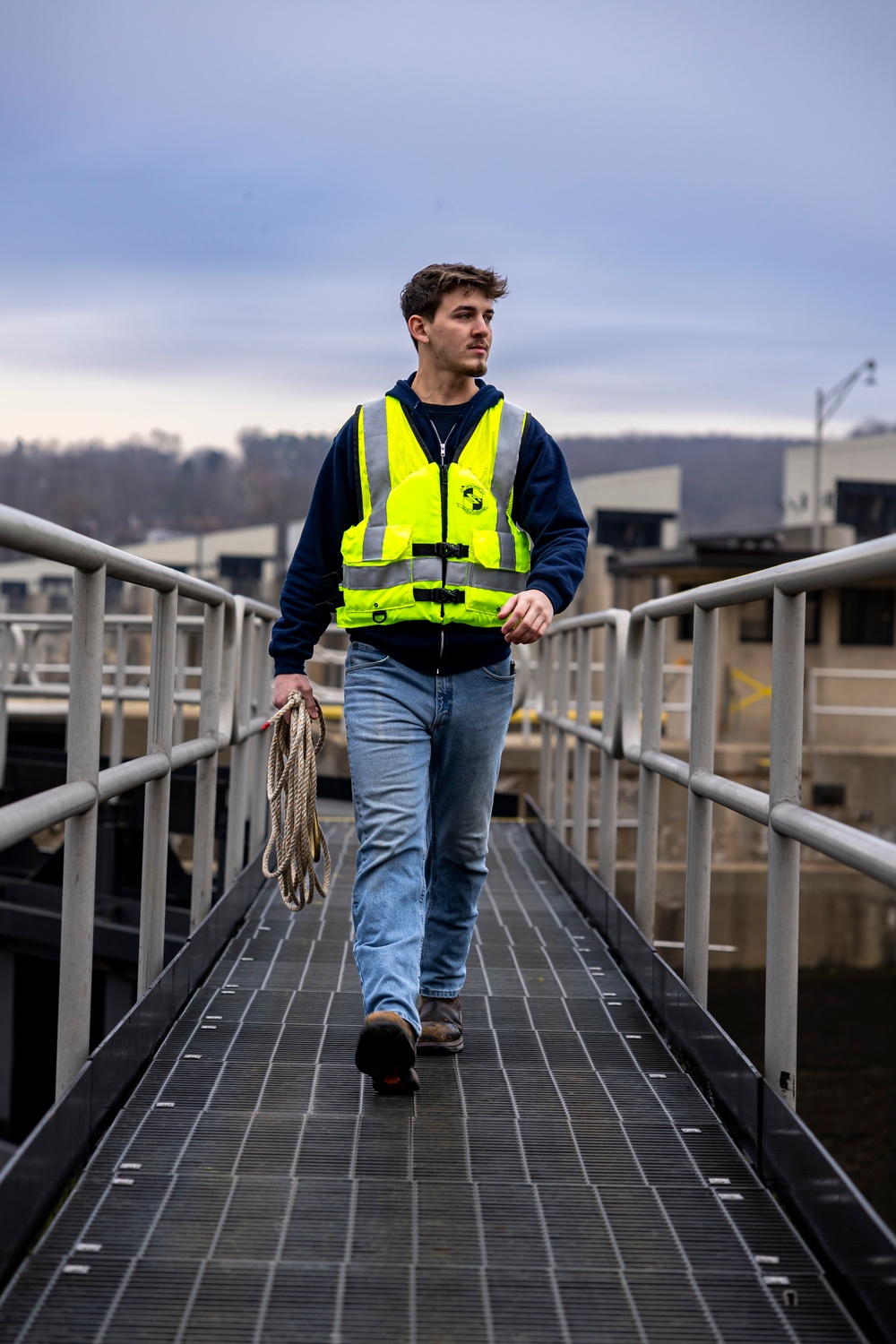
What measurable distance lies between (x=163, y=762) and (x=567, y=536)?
4.10 feet

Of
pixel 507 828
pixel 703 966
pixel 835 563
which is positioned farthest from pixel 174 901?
pixel 835 563

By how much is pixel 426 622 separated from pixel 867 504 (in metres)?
38.4

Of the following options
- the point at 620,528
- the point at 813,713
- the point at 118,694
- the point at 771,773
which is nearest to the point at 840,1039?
the point at 813,713

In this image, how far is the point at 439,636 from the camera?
3.48 metres

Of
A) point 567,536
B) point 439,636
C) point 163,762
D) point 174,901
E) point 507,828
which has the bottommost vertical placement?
point 174,901

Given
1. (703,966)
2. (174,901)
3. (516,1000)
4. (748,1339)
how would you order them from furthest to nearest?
(174,901) → (516,1000) → (703,966) → (748,1339)

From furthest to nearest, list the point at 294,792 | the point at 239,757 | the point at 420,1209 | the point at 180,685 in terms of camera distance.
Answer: the point at 180,685 → the point at 239,757 → the point at 294,792 → the point at 420,1209

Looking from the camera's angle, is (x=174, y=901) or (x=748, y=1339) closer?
(x=748, y=1339)

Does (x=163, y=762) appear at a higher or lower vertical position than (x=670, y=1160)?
higher

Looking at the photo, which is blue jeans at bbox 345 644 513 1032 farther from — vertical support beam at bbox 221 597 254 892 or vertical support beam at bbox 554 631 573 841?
vertical support beam at bbox 554 631 573 841

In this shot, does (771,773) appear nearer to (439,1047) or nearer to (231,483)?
(439,1047)

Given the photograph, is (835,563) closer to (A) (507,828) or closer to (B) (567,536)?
(B) (567,536)

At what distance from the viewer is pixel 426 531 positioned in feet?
11.3

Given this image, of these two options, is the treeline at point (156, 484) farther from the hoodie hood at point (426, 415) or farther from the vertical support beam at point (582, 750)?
the hoodie hood at point (426, 415)
